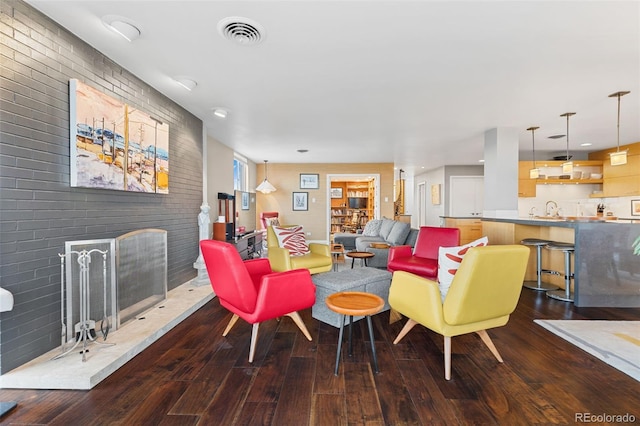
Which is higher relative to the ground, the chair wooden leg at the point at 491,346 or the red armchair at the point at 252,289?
the red armchair at the point at 252,289

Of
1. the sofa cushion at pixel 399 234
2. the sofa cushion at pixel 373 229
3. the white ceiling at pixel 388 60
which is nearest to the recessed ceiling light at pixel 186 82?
the white ceiling at pixel 388 60

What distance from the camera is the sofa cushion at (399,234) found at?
5559 millimetres

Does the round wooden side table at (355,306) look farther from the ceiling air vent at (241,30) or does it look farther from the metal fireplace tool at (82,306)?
the ceiling air vent at (241,30)

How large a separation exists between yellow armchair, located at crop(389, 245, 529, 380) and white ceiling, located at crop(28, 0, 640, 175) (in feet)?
5.42

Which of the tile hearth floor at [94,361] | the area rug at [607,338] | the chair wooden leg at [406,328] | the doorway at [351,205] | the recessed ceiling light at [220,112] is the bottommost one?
the area rug at [607,338]

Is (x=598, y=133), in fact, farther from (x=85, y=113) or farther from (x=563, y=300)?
(x=85, y=113)

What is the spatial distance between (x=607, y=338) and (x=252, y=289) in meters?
3.16

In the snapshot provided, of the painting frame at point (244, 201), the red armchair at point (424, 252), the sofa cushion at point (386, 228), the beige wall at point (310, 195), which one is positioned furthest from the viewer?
the beige wall at point (310, 195)

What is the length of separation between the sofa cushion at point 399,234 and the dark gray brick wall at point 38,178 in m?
4.53

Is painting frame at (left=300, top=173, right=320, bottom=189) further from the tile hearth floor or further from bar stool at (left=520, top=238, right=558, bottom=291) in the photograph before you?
the tile hearth floor

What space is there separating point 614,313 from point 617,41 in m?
2.81

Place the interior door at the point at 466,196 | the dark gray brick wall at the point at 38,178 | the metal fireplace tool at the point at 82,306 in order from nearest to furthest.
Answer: the dark gray brick wall at the point at 38,178 → the metal fireplace tool at the point at 82,306 → the interior door at the point at 466,196

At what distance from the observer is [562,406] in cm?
174

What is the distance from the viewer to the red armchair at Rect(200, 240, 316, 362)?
86.4 inches
